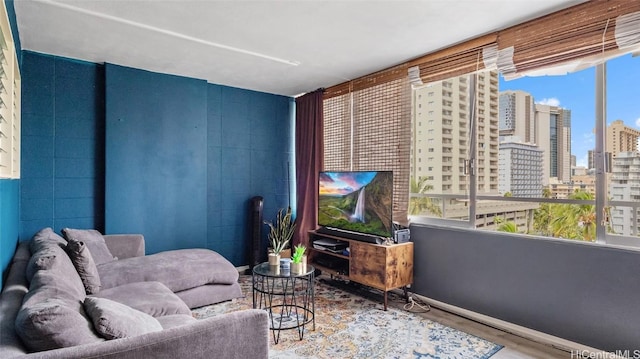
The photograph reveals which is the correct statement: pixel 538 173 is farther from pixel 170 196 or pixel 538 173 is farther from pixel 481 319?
pixel 170 196

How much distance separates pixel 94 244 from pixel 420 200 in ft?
10.4

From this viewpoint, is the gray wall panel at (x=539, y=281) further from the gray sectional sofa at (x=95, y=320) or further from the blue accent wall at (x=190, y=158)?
the blue accent wall at (x=190, y=158)

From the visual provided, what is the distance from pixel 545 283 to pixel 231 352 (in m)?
2.38

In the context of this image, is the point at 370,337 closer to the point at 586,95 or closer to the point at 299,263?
the point at 299,263

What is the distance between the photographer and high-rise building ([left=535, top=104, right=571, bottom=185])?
277cm

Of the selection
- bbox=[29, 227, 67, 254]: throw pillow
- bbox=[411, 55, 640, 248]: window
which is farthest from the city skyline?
bbox=[29, 227, 67, 254]: throw pillow

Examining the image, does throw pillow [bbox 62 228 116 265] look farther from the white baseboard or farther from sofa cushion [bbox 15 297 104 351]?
the white baseboard

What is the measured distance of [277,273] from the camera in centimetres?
292

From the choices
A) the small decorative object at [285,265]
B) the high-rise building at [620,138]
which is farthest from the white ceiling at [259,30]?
the small decorative object at [285,265]

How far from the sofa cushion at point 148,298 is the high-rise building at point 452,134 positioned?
2589 millimetres

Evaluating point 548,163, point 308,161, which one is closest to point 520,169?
point 548,163

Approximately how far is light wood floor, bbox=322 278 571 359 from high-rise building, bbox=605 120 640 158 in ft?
4.76

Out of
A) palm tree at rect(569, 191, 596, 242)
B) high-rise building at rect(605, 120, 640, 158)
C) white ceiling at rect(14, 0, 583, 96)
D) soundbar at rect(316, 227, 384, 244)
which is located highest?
white ceiling at rect(14, 0, 583, 96)

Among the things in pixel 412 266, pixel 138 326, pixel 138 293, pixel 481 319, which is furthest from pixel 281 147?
pixel 138 326
